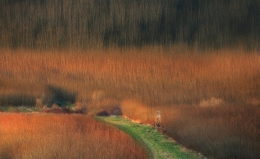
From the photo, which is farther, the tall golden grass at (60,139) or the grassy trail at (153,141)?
the grassy trail at (153,141)

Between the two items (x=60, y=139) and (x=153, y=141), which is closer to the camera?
(x=60, y=139)

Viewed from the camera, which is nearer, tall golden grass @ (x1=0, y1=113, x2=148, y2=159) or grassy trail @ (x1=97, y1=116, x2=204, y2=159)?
tall golden grass @ (x1=0, y1=113, x2=148, y2=159)

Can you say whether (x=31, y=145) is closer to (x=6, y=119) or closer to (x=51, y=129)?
(x=51, y=129)

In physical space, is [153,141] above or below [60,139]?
below
